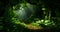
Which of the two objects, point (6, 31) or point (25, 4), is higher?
point (25, 4)

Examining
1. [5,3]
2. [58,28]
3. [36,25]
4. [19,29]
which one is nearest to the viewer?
[19,29]

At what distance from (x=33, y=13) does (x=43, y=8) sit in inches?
36.4

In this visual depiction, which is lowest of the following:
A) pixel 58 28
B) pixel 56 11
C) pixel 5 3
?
pixel 58 28

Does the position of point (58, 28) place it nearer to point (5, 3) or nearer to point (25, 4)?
point (25, 4)

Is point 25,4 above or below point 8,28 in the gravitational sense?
above

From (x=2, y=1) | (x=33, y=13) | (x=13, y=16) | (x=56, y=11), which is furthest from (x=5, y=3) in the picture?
(x=56, y=11)

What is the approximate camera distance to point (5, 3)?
466 inches

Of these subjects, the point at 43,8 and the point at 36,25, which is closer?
the point at 36,25

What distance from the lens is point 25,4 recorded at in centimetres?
1230

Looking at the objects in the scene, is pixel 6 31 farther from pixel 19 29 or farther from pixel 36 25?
pixel 36 25

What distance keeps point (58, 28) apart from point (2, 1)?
5168mm

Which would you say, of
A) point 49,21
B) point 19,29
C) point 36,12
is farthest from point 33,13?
point 19,29

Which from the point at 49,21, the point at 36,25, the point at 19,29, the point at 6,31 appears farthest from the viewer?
the point at 49,21

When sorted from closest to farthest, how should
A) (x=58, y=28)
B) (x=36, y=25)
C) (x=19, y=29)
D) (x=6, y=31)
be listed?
(x=6, y=31) → (x=19, y=29) → (x=58, y=28) → (x=36, y=25)
